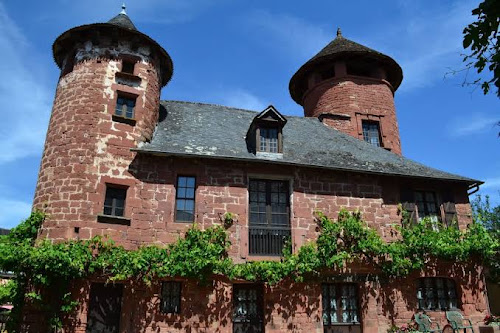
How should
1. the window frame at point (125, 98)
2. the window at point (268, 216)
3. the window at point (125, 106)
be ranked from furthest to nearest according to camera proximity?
the window at point (125, 106), the window frame at point (125, 98), the window at point (268, 216)

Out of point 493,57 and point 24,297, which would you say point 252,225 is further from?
point 493,57

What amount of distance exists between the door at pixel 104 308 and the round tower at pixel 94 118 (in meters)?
1.64

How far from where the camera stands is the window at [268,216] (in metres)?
12.1

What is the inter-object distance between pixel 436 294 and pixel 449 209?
9.80ft

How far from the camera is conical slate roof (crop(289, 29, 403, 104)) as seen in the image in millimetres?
18281

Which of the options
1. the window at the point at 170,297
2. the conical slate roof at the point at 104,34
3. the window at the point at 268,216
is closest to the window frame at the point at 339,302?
the window at the point at 268,216

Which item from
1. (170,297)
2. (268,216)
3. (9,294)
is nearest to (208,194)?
(268,216)

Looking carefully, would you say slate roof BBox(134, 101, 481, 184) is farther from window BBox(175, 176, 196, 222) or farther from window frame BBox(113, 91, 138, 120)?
window frame BBox(113, 91, 138, 120)

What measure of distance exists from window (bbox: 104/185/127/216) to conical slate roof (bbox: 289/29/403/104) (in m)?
11.7

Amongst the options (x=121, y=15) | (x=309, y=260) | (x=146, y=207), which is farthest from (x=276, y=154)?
(x=121, y=15)

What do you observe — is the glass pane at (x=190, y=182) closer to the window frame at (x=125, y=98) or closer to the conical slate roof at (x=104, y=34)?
the window frame at (x=125, y=98)

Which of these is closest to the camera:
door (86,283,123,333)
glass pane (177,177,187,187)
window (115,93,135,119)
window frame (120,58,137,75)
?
door (86,283,123,333)

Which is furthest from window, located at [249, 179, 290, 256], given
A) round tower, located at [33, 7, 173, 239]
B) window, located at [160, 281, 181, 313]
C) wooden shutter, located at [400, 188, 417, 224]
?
wooden shutter, located at [400, 188, 417, 224]

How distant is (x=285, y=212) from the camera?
12656mm
